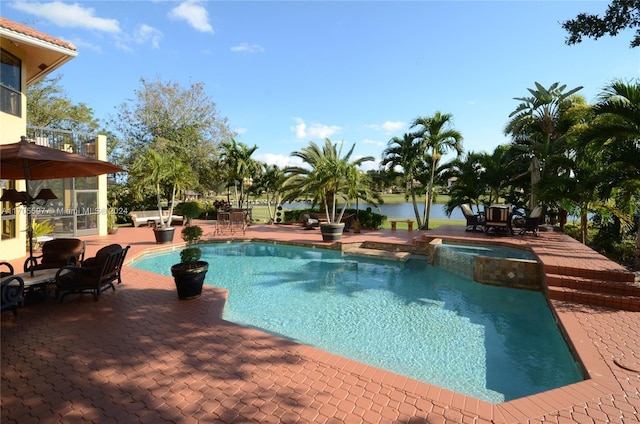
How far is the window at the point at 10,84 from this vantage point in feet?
30.8

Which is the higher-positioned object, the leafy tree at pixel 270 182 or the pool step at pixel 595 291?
A: the leafy tree at pixel 270 182

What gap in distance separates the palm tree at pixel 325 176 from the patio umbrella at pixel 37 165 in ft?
30.4

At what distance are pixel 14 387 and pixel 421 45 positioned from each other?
53.2 feet

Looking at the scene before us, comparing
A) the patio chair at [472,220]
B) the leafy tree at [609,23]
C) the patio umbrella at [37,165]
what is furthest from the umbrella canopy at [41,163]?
the patio chair at [472,220]

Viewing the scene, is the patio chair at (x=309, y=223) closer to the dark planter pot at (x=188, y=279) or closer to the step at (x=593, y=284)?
the dark planter pot at (x=188, y=279)

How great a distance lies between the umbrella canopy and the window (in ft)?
15.4

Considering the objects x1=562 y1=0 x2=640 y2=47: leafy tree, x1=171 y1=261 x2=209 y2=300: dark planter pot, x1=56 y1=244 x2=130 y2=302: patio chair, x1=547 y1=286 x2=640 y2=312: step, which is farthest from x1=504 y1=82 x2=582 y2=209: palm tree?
x1=56 y1=244 x2=130 y2=302: patio chair

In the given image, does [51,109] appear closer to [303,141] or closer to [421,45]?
[303,141]

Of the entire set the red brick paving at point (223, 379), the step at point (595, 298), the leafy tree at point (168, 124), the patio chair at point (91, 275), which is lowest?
the red brick paving at point (223, 379)

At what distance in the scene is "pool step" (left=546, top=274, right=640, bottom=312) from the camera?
21.0 feet

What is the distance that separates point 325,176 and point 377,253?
172 inches

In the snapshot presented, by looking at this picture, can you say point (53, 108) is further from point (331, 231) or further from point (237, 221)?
point (331, 231)

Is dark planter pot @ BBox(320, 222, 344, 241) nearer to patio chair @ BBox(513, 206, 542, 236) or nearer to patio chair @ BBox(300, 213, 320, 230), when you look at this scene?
patio chair @ BBox(300, 213, 320, 230)

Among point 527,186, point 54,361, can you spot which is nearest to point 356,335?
point 54,361
